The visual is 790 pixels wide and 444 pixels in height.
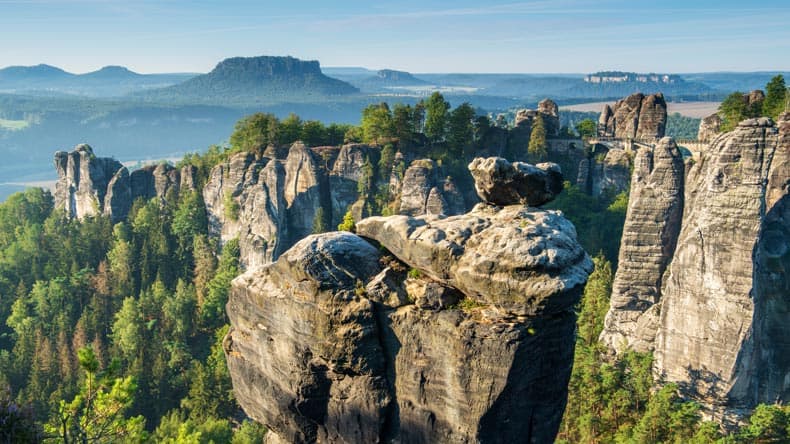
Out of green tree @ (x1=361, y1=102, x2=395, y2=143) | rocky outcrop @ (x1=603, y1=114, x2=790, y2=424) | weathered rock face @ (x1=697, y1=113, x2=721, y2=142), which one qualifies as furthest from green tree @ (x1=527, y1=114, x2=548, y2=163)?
rocky outcrop @ (x1=603, y1=114, x2=790, y2=424)

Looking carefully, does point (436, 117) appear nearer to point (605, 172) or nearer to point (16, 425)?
point (605, 172)

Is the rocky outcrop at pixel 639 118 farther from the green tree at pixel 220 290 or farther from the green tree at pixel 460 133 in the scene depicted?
the green tree at pixel 220 290

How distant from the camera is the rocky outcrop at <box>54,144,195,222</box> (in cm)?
6738

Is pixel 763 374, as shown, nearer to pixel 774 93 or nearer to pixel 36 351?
pixel 774 93

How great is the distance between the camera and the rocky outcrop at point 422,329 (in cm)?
1357

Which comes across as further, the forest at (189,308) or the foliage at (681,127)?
the foliage at (681,127)

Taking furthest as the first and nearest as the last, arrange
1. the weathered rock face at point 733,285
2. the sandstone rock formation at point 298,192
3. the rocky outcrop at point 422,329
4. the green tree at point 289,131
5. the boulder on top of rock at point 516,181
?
the green tree at point 289,131, the sandstone rock formation at point 298,192, the weathered rock face at point 733,285, the boulder on top of rock at point 516,181, the rocky outcrop at point 422,329

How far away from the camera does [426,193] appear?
5022cm

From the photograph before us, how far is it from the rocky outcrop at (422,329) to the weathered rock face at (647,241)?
79.8 feet

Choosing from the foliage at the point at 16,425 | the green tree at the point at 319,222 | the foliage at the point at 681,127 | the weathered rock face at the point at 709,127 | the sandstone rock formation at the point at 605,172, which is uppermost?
the weathered rock face at the point at 709,127

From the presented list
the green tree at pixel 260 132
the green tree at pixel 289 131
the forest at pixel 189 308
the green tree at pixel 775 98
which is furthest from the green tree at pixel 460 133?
the green tree at pixel 775 98

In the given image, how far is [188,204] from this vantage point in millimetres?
61281

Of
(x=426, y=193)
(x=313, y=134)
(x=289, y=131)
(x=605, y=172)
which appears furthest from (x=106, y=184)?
(x=605, y=172)

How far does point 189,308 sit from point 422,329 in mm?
43011
